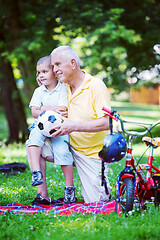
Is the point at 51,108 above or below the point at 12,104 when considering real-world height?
below

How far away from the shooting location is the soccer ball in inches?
157

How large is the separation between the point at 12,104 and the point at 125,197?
9219 mm

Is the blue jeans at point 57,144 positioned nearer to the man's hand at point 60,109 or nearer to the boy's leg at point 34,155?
the boy's leg at point 34,155

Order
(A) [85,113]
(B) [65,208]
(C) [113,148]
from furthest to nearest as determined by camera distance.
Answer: (A) [85,113], (B) [65,208], (C) [113,148]

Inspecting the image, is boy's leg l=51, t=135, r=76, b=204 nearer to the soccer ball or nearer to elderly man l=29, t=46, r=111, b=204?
elderly man l=29, t=46, r=111, b=204

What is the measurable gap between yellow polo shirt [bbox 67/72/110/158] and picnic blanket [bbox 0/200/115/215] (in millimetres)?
550

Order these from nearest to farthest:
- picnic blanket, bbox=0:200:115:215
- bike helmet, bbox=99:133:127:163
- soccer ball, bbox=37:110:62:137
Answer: bike helmet, bbox=99:133:127:163
picnic blanket, bbox=0:200:115:215
soccer ball, bbox=37:110:62:137

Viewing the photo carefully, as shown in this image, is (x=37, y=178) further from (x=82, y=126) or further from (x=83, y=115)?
(x=83, y=115)

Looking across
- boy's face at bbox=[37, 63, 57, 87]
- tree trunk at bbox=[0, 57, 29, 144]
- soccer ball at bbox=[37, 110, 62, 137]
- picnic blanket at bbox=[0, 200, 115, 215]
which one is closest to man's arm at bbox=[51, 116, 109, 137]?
soccer ball at bbox=[37, 110, 62, 137]

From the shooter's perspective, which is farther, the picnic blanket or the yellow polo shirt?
the yellow polo shirt

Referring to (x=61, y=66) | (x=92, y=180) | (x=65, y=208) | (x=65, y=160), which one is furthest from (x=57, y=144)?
(x=61, y=66)

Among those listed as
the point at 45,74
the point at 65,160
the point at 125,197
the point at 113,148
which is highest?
the point at 45,74

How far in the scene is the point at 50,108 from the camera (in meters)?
4.20

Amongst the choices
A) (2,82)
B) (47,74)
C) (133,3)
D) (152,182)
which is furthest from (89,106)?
(2,82)
